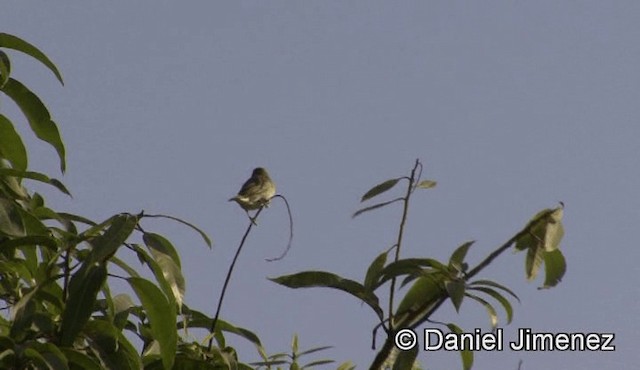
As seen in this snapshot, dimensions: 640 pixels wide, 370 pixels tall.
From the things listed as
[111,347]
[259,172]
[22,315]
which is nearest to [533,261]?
[111,347]

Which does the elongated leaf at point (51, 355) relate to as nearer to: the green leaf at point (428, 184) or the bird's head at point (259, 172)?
the green leaf at point (428, 184)

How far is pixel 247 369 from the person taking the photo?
3.03m

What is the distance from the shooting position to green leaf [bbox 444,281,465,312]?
89.1 inches

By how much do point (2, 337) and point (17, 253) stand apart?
705 mm

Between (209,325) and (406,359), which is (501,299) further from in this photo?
(209,325)

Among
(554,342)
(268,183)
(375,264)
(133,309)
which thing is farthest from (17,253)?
(268,183)

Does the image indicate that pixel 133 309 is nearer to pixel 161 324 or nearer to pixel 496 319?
pixel 161 324

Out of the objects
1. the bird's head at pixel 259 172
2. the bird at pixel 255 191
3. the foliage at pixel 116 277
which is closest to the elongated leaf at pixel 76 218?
the foliage at pixel 116 277

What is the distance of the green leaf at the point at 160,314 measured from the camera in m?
2.56

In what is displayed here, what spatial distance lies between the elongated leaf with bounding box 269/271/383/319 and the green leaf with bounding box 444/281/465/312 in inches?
8.3

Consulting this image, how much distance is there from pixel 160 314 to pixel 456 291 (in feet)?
2.25

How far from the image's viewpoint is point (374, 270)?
2654 millimetres

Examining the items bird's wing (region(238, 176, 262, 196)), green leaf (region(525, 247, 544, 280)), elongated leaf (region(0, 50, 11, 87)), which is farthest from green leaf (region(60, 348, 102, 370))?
bird's wing (region(238, 176, 262, 196))

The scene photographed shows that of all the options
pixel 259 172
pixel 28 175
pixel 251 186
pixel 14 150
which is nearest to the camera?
pixel 28 175
